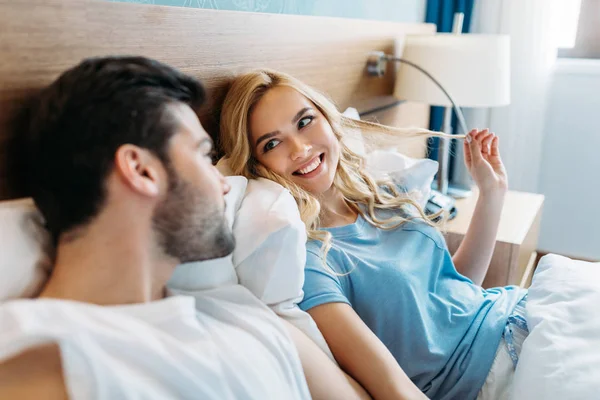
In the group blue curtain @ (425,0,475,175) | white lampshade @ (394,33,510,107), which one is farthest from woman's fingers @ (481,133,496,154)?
blue curtain @ (425,0,475,175)

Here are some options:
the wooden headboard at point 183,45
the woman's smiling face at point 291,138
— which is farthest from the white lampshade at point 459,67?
the woman's smiling face at point 291,138

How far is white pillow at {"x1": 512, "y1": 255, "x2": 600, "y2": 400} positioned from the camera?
969 mm

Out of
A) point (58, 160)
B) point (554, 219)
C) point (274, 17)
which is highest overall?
point (274, 17)

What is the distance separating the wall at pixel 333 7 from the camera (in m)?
1.28

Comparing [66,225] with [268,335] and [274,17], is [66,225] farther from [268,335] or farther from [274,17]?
[274,17]

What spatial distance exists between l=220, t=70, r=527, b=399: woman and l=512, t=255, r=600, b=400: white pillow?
0.09 metres

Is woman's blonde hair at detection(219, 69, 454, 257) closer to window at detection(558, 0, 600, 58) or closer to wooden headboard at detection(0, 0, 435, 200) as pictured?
wooden headboard at detection(0, 0, 435, 200)

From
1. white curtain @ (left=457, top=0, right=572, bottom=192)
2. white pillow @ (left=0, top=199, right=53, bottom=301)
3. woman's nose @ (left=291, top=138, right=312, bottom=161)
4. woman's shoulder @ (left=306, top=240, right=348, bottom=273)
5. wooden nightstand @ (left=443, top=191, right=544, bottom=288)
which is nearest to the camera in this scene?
white pillow @ (left=0, top=199, right=53, bottom=301)

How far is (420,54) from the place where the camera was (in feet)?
6.69

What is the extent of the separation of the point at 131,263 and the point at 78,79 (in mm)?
253

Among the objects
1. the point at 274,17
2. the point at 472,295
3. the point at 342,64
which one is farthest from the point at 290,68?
the point at 472,295

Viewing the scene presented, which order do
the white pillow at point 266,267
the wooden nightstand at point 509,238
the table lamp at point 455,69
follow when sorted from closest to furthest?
1. the white pillow at point 266,267
2. the wooden nightstand at point 509,238
3. the table lamp at point 455,69

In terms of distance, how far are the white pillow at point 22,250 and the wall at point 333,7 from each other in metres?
0.47

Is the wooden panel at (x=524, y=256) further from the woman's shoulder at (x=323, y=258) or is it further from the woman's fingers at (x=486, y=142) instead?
the woman's shoulder at (x=323, y=258)
